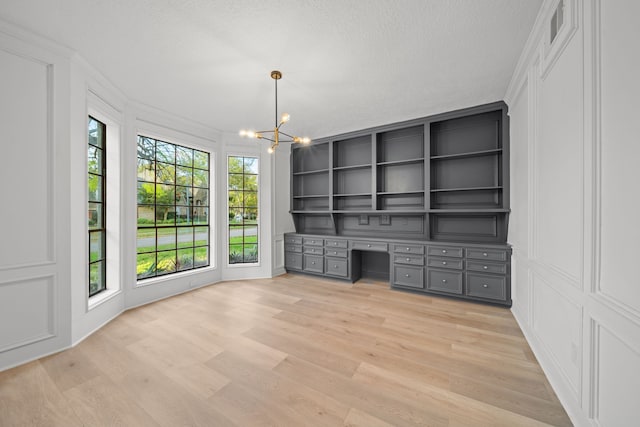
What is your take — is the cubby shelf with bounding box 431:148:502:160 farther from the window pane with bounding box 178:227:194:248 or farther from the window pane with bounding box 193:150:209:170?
the window pane with bounding box 178:227:194:248

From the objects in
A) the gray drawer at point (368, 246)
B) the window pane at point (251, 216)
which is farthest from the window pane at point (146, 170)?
the gray drawer at point (368, 246)

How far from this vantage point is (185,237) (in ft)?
13.6

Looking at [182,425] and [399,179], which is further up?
[399,179]

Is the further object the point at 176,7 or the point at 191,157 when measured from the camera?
the point at 191,157

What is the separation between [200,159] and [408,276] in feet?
13.9

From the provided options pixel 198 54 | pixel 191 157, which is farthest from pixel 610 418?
pixel 191 157

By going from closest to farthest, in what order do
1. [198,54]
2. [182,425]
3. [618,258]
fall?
[618,258]
[182,425]
[198,54]

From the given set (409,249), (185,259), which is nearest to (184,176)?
(185,259)

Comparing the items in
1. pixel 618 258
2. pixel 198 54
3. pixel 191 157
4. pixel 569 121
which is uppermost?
pixel 198 54

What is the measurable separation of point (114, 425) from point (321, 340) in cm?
164

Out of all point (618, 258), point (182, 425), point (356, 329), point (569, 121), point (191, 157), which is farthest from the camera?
point (191, 157)

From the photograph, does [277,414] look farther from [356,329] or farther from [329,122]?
[329,122]

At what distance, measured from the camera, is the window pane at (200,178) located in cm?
434

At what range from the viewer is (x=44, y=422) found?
1.53 m
